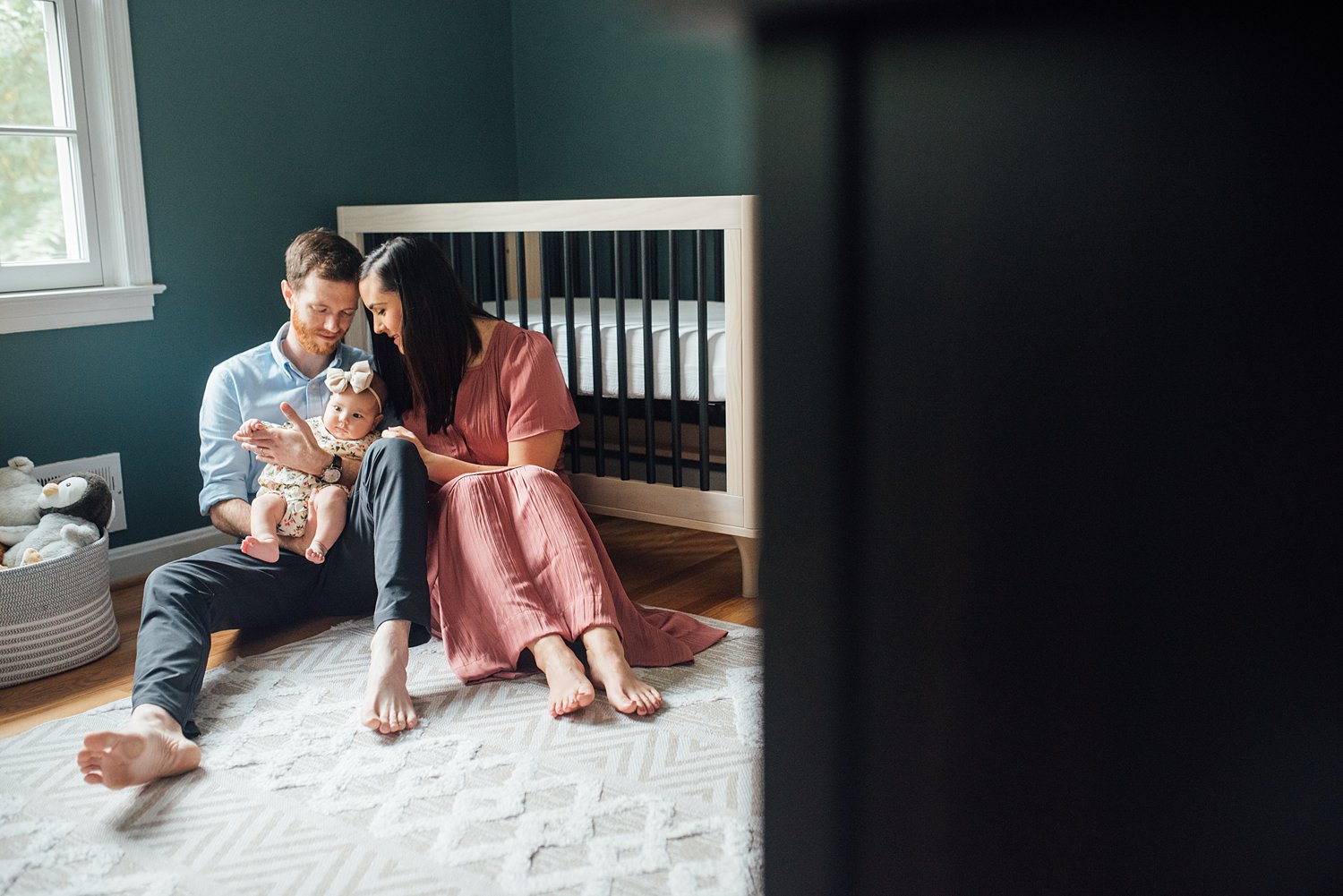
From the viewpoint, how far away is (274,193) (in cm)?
290

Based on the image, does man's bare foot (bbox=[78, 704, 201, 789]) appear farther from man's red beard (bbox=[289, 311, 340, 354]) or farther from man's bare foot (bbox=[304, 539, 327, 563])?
man's red beard (bbox=[289, 311, 340, 354])

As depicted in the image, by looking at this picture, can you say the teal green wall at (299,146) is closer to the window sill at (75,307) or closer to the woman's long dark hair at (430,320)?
the window sill at (75,307)

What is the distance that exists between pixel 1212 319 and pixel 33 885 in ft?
4.91

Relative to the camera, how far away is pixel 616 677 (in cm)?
181

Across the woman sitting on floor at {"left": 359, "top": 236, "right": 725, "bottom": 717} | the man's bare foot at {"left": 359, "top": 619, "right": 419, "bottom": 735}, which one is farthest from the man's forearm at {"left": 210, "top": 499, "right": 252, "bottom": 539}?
the man's bare foot at {"left": 359, "top": 619, "right": 419, "bottom": 735}

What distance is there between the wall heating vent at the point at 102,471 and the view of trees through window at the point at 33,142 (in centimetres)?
46

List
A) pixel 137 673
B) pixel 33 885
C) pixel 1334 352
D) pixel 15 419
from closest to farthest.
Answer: pixel 1334 352 < pixel 33 885 < pixel 137 673 < pixel 15 419

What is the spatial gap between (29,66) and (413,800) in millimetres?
1910

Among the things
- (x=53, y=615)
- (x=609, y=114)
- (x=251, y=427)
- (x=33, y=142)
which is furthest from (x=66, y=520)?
(x=609, y=114)

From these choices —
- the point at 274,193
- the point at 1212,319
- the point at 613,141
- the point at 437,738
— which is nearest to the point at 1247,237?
the point at 1212,319

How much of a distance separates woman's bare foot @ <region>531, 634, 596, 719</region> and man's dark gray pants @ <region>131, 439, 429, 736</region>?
0.71 ft

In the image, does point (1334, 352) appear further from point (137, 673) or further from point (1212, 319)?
point (137, 673)

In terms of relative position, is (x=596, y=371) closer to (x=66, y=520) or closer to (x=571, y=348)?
(x=571, y=348)

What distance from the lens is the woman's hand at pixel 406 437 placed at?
6.64 feet
